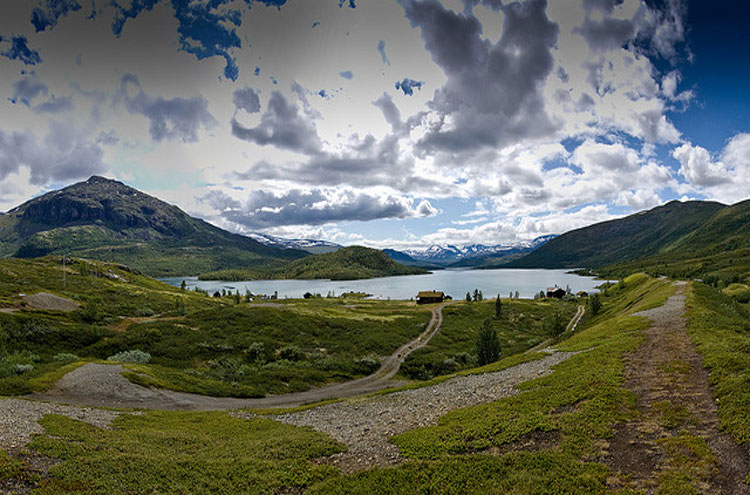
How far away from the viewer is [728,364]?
17984mm

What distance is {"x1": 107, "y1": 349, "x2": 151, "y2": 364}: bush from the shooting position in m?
43.4

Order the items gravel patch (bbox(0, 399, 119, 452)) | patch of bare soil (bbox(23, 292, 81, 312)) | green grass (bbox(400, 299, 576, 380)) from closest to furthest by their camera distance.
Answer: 1. gravel patch (bbox(0, 399, 119, 452))
2. green grass (bbox(400, 299, 576, 380))
3. patch of bare soil (bbox(23, 292, 81, 312))

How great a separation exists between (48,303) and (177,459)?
84637 millimetres

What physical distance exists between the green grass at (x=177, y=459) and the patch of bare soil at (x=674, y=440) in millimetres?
11282

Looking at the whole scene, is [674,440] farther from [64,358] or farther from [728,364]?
[64,358]

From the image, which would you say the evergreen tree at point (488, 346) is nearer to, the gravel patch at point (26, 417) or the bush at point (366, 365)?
the bush at point (366, 365)

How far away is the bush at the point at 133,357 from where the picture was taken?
43447 millimetres

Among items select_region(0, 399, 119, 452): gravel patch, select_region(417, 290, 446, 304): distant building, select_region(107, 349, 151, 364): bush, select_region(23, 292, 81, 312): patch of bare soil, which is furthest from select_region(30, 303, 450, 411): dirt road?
select_region(417, 290, 446, 304): distant building

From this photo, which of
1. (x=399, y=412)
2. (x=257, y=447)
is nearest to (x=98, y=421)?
(x=257, y=447)

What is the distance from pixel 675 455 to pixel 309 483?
13463 mm

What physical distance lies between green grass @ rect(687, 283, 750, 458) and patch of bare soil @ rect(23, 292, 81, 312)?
98.2 m

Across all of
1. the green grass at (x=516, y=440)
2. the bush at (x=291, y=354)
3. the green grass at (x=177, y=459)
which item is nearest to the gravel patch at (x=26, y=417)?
the green grass at (x=177, y=459)

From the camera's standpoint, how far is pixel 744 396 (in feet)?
46.1

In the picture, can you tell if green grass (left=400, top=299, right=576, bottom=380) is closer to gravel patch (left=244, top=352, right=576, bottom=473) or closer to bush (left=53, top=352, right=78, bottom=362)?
gravel patch (left=244, top=352, right=576, bottom=473)
